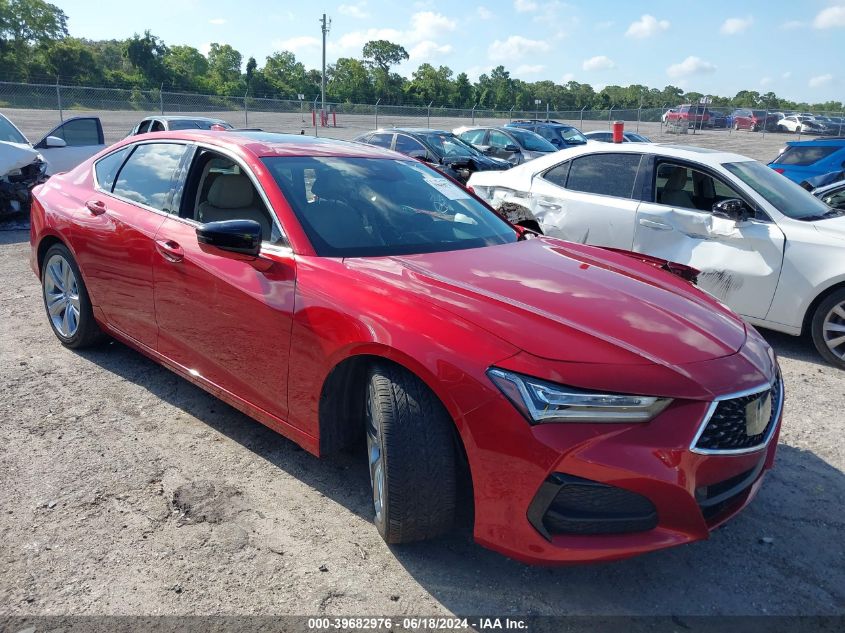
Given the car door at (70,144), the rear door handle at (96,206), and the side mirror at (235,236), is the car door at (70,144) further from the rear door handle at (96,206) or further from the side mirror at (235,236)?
the side mirror at (235,236)

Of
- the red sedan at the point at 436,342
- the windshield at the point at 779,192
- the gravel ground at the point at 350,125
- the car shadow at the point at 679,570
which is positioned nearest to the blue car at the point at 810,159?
the windshield at the point at 779,192

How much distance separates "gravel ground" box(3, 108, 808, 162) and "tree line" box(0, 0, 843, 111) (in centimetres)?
868

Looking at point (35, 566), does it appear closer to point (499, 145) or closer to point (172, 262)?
point (172, 262)

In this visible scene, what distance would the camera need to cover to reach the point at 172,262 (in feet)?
11.5

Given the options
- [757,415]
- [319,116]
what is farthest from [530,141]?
[319,116]

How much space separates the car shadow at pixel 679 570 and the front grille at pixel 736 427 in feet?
1.92

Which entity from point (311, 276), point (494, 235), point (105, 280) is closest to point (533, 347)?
point (311, 276)

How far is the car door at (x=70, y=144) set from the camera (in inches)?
426

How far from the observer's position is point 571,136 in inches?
1033

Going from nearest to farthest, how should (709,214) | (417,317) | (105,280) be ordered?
(417,317)
(105,280)
(709,214)

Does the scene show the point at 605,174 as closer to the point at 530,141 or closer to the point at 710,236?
→ the point at 710,236

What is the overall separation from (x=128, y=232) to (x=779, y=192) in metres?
4.99

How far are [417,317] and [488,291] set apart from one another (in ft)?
1.17

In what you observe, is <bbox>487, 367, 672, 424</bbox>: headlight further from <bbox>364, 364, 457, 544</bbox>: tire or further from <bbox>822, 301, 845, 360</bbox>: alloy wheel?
<bbox>822, 301, 845, 360</bbox>: alloy wheel
